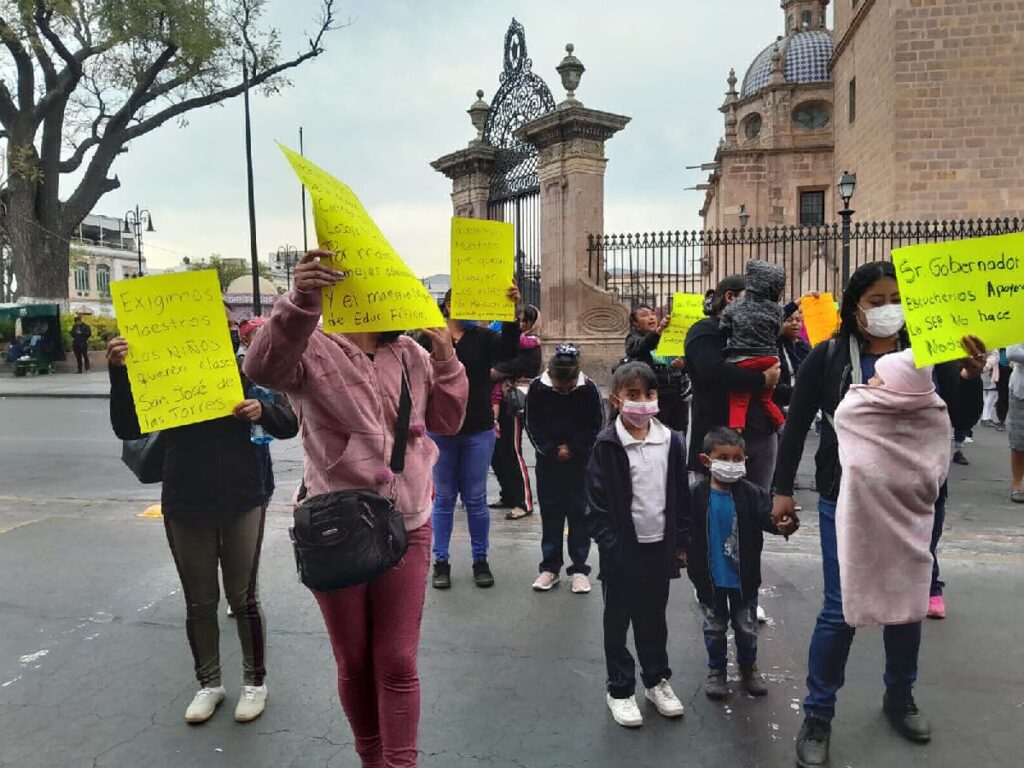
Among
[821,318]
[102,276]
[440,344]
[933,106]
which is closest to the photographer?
[440,344]

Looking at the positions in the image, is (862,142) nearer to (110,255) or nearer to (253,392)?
(253,392)

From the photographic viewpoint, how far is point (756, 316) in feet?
13.9

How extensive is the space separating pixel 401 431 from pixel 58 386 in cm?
2160

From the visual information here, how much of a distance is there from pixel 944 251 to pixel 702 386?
1.84 meters

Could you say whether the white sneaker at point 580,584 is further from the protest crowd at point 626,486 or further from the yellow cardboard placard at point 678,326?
the yellow cardboard placard at point 678,326

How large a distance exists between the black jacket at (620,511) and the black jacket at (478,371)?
157cm

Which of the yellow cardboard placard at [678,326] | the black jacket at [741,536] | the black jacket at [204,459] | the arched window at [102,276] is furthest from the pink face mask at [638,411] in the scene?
the arched window at [102,276]

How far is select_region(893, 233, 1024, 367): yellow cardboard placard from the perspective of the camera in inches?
100

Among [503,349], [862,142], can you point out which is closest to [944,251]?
[503,349]

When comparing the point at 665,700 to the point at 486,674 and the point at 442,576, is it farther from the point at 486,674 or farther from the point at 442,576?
the point at 442,576

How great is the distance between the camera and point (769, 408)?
14.3 feet

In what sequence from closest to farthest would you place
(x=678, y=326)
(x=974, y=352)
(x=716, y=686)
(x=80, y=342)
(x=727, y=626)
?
(x=974, y=352) → (x=716, y=686) → (x=727, y=626) → (x=678, y=326) → (x=80, y=342)

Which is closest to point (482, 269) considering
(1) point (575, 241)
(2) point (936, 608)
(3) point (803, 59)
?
(2) point (936, 608)

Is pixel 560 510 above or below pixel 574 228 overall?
below
